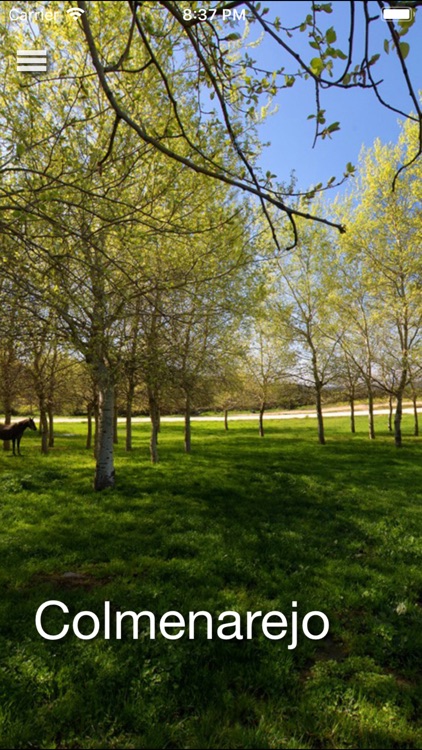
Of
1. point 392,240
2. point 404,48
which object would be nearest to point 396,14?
point 404,48

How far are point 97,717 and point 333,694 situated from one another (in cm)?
207

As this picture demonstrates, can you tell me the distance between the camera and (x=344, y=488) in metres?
11.8

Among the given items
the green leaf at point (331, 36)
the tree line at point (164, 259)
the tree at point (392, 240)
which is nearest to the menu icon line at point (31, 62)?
the tree line at point (164, 259)

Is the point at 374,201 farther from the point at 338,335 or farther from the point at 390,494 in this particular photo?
the point at 390,494

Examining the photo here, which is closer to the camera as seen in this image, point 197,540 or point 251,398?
point 197,540

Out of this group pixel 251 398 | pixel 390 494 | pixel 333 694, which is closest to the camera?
pixel 333 694

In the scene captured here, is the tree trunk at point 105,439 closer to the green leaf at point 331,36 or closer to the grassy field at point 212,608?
the grassy field at point 212,608

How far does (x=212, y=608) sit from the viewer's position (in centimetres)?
481

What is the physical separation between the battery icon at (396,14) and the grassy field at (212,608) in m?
4.50

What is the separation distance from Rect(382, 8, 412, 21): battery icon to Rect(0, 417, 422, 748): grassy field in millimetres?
4496

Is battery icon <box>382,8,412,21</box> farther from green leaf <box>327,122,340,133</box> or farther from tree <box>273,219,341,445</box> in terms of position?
tree <box>273,219,341,445</box>

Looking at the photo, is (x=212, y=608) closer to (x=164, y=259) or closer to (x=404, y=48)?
(x=404, y=48)

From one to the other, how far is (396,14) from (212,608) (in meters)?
5.51

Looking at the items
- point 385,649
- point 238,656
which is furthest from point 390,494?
point 238,656
